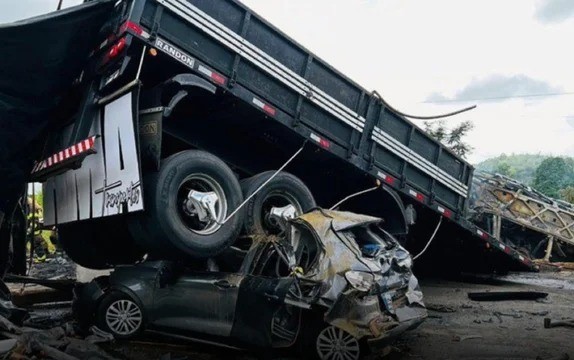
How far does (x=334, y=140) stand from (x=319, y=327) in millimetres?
2420

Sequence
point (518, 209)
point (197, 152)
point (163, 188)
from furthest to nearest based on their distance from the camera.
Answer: point (518, 209) → point (197, 152) → point (163, 188)

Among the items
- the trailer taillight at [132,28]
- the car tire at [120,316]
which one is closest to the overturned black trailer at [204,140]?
the trailer taillight at [132,28]

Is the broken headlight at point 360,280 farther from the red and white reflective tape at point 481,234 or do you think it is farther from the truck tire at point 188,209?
the red and white reflective tape at point 481,234

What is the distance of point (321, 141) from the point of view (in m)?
5.78

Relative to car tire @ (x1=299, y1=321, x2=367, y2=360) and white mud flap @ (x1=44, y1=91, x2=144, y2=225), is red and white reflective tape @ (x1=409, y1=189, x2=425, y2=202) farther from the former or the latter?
white mud flap @ (x1=44, y1=91, x2=144, y2=225)

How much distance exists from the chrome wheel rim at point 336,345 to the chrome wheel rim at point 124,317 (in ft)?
5.44

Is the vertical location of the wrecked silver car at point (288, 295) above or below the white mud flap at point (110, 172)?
below

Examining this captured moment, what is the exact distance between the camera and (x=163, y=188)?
4637 millimetres

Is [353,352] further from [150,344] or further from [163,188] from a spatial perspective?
[163,188]

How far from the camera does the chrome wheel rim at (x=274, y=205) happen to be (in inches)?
223

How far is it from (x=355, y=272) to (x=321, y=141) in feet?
6.57

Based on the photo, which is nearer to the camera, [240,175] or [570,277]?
[240,175]

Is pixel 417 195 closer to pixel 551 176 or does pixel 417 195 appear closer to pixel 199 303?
pixel 199 303

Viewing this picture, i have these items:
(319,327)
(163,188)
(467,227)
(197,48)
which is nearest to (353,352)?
(319,327)
